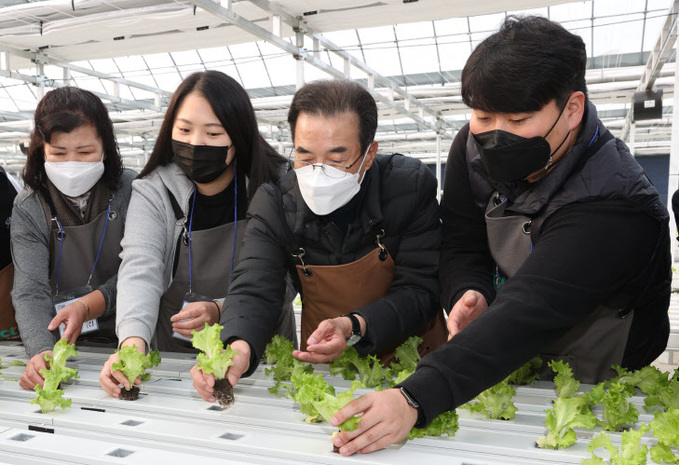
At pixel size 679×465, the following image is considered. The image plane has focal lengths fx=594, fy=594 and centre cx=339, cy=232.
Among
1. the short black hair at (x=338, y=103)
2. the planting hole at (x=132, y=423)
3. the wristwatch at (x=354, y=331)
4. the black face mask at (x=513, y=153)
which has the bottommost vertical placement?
the planting hole at (x=132, y=423)

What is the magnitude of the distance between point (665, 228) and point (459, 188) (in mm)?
673

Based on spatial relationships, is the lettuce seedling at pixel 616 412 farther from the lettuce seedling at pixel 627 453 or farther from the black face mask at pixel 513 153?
the black face mask at pixel 513 153

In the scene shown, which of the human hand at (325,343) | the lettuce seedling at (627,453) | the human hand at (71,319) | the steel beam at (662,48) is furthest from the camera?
the steel beam at (662,48)

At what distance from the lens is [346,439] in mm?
1329

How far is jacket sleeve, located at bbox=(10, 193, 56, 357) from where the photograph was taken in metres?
2.17

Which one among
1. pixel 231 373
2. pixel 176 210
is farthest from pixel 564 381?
pixel 176 210

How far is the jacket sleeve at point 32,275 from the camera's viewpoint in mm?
2174

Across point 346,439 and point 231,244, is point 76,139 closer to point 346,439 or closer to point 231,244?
point 231,244

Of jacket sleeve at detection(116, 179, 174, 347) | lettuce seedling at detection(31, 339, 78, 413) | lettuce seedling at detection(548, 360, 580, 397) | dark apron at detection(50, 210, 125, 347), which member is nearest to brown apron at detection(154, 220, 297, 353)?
jacket sleeve at detection(116, 179, 174, 347)

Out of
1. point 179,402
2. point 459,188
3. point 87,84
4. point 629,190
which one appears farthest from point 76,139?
point 87,84

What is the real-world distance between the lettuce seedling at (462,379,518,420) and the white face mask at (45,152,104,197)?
5.79 feet

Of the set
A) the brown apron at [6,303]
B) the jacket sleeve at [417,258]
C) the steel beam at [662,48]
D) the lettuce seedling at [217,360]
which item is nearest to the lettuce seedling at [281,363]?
the lettuce seedling at [217,360]

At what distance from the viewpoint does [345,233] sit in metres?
2.16

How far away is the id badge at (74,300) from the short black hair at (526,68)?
5.64 ft
